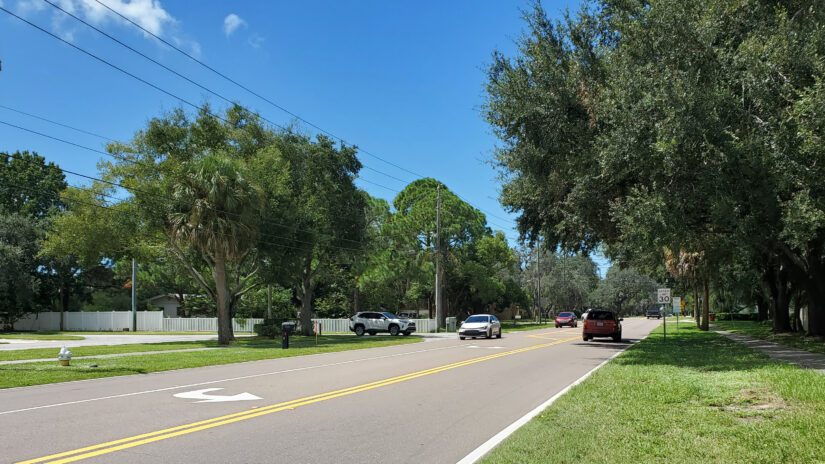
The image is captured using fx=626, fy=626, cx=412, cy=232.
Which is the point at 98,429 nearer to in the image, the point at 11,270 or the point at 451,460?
the point at 451,460

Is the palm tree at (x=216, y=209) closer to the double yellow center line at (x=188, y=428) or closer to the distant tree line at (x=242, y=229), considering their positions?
the distant tree line at (x=242, y=229)

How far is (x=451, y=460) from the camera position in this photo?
6934mm

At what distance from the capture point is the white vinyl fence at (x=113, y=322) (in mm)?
53719

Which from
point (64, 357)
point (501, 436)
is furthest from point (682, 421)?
point (64, 357)

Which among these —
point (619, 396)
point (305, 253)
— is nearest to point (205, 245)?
point (305, 253)

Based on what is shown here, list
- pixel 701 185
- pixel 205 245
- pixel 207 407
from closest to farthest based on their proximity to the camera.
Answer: pixel 207 407 < pixel 701 185 < pixel 205 245

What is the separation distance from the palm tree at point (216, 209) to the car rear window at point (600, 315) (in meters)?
17.4

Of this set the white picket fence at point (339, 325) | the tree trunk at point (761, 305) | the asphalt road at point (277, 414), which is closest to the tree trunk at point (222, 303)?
the asphalt road at point (277, 414)

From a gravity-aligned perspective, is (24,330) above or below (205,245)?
below

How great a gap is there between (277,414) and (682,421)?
19.4 ft

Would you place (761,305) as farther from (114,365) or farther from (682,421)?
(682,421)

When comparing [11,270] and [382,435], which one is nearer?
[382,435]

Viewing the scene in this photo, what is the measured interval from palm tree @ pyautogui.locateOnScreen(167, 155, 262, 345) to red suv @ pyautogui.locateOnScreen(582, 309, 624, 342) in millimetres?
17343

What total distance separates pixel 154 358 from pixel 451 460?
58.8 ft
